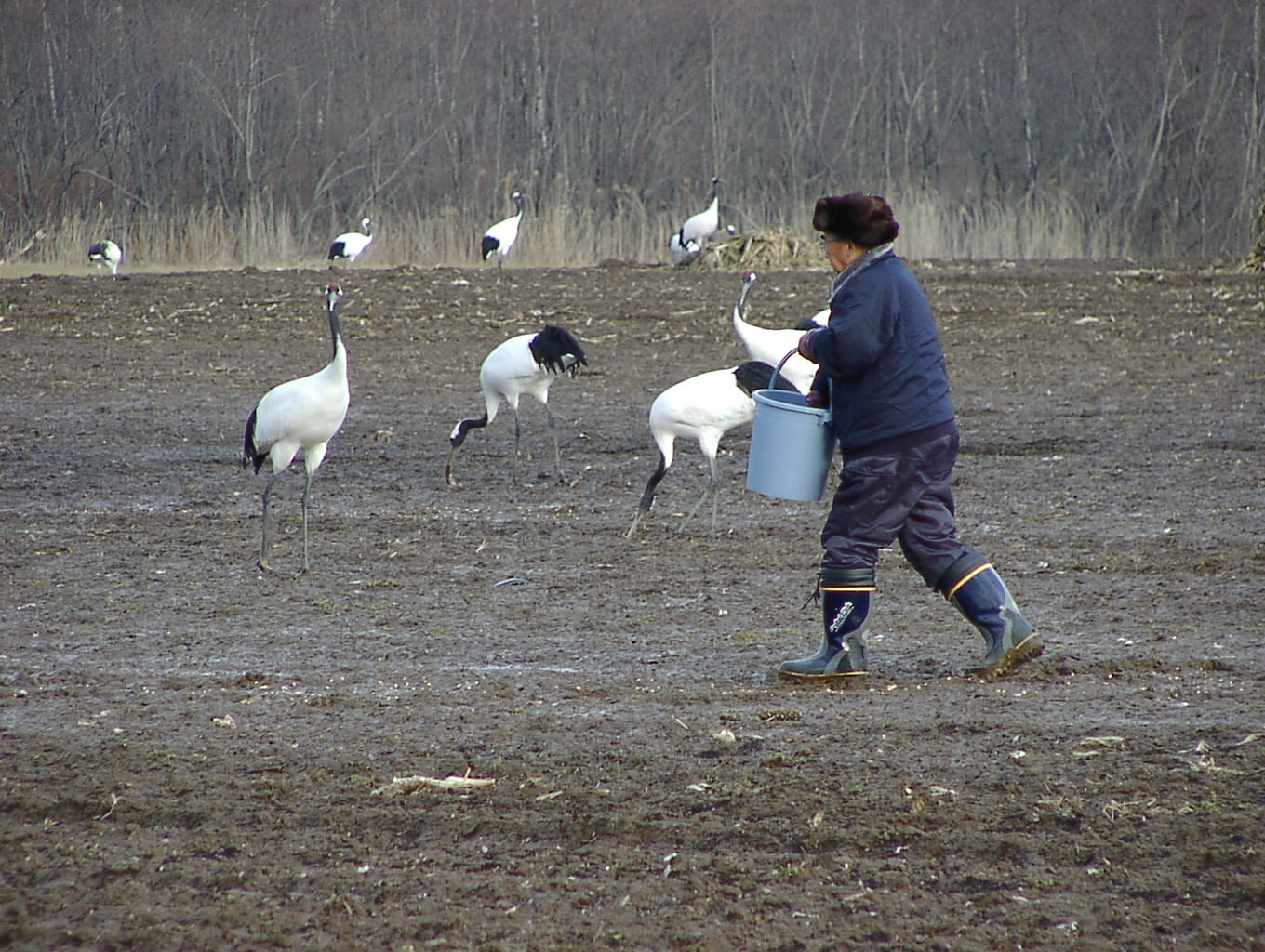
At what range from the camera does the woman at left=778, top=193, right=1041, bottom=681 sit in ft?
15.9

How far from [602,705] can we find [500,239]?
1678 centimetres

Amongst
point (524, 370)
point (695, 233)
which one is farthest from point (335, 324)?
point (695, 233)

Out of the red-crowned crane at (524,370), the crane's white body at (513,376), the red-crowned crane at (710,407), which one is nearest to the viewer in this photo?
the red-crowned crane at (710,407)

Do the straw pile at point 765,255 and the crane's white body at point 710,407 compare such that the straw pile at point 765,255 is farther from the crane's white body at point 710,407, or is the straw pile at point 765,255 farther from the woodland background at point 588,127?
the crane's white body at point 710,407

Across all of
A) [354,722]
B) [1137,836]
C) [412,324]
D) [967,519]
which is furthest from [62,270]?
[1137,836]

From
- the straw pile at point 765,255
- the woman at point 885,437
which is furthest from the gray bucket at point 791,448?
the straw pile at point 765,255

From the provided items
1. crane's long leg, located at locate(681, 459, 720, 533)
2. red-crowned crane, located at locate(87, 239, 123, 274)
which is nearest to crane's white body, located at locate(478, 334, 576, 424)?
crane's long leg, located at locate(681, 459, 720, 533)

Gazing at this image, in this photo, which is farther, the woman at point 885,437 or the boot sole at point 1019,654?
the boot sole at point 1019,654

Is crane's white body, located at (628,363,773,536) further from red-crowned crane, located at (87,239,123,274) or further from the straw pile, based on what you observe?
red-crowned crane, located at (87,239,123,274)

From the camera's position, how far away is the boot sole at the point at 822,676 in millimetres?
5234

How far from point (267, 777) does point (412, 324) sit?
1140cm

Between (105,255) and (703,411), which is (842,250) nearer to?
(703,411)

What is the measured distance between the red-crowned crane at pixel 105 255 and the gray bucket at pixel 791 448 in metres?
16.9

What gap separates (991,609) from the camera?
508 centimetres
